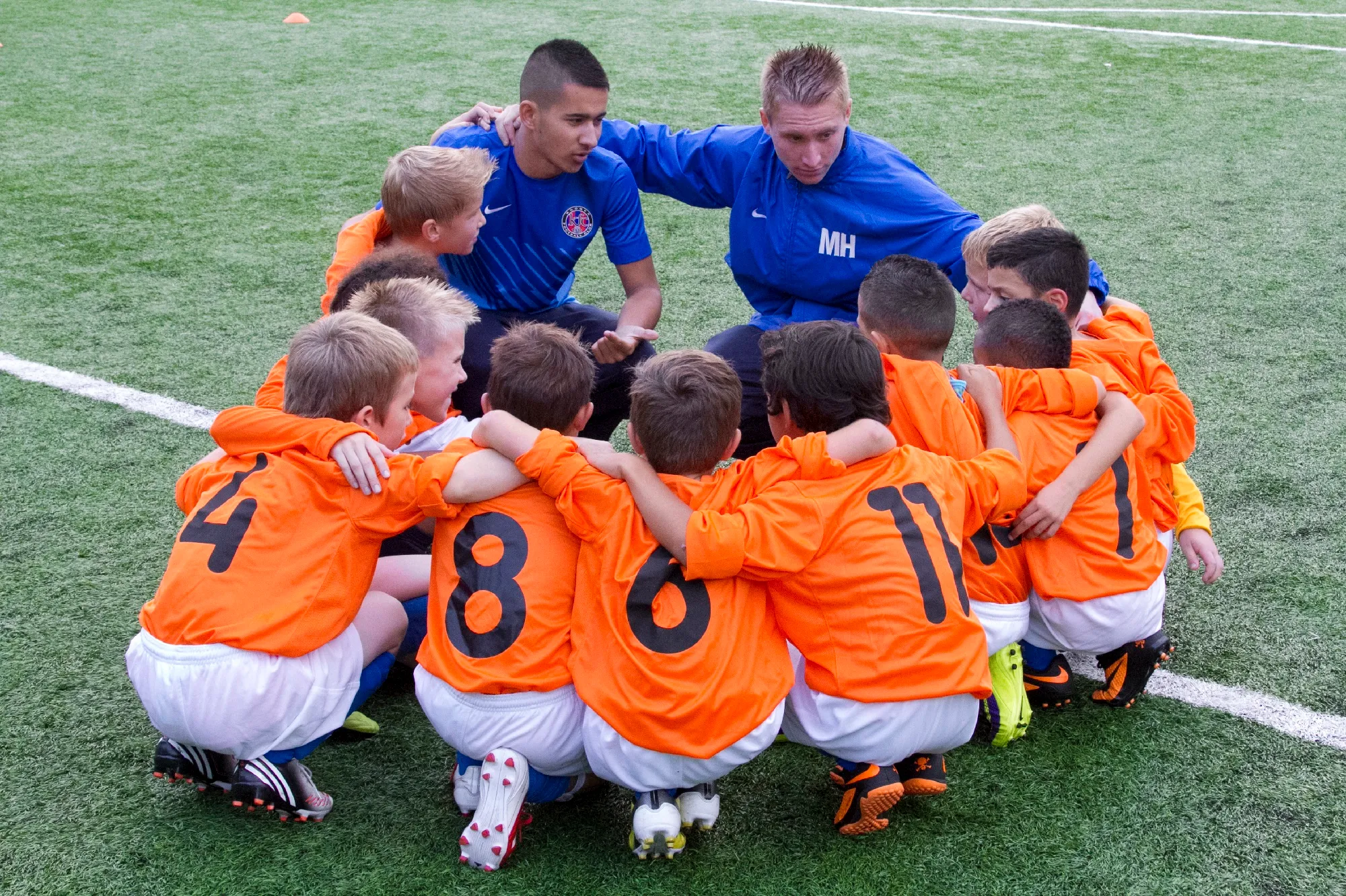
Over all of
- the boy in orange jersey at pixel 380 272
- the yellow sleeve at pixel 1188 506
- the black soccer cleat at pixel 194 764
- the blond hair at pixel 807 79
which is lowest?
the black soccer cleat at pixel 194 764

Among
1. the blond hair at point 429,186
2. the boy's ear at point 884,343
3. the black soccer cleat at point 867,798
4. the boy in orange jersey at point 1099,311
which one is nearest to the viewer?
the black soccer cleat at point 867,798

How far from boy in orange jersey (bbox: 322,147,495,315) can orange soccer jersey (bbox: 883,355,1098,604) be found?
1.62 m

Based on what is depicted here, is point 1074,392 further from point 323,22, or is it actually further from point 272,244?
point 323,22

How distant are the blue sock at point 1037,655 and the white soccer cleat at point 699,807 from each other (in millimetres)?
1045

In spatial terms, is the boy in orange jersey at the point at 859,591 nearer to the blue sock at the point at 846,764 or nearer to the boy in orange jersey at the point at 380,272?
the blue sock at the point at 846,764

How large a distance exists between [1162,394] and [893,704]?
1.43m

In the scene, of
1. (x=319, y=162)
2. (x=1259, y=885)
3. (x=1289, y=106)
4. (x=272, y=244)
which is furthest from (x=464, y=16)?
(x=1259, y=885)

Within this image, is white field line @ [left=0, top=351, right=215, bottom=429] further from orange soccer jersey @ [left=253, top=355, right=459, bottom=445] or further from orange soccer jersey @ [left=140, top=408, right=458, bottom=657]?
orange soccer jersey @ [left=140, top=408, right=458, bottom=657]

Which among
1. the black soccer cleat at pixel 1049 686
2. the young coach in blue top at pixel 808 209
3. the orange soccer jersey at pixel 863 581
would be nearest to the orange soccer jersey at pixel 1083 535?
the black soccer cleat at pixel 1049 686

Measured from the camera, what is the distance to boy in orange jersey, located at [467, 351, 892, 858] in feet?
8.72

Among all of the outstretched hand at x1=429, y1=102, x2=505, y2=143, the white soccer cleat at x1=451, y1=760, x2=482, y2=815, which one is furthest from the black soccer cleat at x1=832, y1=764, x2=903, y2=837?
the outstretched hand at x1=429, y1=102, x2=505, y2=143

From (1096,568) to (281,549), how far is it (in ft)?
6.80

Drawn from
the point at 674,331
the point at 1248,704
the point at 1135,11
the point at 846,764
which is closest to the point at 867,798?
the point at 846,764

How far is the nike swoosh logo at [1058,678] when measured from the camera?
10.9ft
